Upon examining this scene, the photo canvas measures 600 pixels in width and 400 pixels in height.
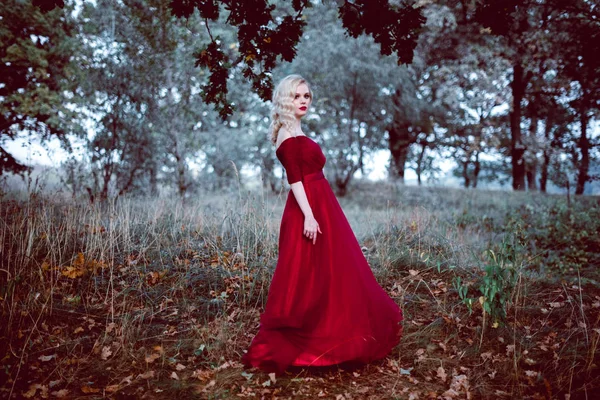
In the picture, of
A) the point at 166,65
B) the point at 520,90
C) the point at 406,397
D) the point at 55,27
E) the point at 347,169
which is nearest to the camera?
the point at 406,397

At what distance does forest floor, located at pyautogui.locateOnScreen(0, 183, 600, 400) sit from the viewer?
10.3 ft

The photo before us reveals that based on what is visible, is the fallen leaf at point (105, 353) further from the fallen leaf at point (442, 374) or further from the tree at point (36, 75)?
the tree at point (36, 75)

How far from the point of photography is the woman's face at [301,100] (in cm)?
341

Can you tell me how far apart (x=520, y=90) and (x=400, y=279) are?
14.6 metres

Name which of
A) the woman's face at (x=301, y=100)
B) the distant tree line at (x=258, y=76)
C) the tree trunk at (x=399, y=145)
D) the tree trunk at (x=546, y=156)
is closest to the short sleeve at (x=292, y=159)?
the woman's face at (x=301, y=100)

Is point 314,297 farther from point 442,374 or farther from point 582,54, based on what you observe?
point 582,54

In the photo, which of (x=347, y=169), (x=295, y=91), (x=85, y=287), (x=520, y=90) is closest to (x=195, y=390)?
(x=85, y=287)

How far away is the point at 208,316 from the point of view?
414 centimetres

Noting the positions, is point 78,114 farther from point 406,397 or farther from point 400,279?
point 406,397

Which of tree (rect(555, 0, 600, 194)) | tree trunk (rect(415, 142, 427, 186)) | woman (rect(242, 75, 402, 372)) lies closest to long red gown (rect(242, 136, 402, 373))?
woman (rect(242, 75, 402, 372))

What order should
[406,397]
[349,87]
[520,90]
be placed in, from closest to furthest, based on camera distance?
[406,397], [349,87], [520,90]

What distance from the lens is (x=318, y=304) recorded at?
327 cm

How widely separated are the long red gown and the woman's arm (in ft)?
0.23

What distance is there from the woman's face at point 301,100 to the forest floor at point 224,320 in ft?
6.63
